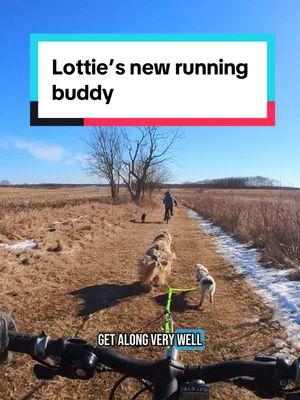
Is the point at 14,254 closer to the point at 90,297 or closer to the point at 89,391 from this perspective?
the point at 90,297

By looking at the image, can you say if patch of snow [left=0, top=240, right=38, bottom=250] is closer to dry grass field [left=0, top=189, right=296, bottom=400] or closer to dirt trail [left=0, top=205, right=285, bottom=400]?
dry grass field [left=0, top=189, right=296, bottom=400]

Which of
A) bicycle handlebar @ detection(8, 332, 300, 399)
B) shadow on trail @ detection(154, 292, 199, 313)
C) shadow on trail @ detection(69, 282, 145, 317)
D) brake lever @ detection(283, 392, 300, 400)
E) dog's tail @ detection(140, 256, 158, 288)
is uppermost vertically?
bicycle handlebar @ detection(8, 332, 300, 399)

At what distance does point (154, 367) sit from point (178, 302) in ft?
18.3

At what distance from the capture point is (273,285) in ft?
25.1

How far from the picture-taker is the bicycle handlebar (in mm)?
1336

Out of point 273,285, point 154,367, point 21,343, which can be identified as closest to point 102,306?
point 273,285

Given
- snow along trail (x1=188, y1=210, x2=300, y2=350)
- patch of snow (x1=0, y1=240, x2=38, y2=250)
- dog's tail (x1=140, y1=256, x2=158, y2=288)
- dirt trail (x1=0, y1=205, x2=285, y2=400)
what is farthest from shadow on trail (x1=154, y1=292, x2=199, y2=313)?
patch of snow (x1=0, y1=240, x2=38, y2=250)

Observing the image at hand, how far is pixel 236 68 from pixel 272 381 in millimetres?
7224

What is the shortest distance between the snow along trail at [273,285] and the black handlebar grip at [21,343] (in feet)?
14.0

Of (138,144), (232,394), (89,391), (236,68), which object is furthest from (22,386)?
(138,144)

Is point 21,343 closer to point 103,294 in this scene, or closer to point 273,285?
point 103,294

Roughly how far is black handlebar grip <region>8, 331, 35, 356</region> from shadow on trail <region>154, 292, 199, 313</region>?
16.9 ft

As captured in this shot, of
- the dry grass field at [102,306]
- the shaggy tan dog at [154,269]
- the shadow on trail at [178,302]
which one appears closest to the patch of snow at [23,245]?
the dry grass field at [102,306]

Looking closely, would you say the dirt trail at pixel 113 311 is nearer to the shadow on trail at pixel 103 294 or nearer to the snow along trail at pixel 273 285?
the shadow on trail at pixel 103 294
